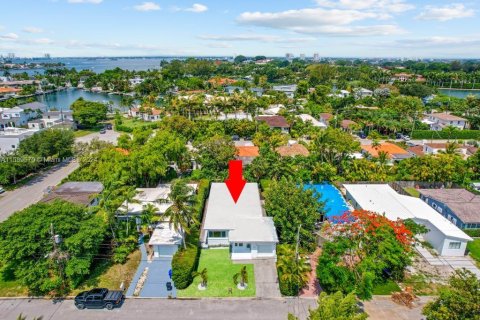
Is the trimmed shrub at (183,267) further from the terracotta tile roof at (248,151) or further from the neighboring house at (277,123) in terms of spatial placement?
the neighboring house at (277,123)

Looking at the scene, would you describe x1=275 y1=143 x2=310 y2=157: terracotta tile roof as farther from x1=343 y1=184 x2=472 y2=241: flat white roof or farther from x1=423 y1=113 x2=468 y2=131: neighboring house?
x1=423 y1=113 x2=468 y2=131: neighboring house

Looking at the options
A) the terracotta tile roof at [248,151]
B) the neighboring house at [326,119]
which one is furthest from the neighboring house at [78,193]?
the neighboring house at [326,119]

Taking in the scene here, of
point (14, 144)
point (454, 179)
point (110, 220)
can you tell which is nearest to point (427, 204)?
point (454, 179)

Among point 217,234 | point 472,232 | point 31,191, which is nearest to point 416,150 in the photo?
point 472,232

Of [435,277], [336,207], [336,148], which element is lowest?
[435,277]

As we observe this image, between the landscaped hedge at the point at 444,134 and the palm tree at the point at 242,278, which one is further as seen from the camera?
the landscaped hedge at the point at 444,134

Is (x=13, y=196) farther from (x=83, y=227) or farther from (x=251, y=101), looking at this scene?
(x=251, y=101)

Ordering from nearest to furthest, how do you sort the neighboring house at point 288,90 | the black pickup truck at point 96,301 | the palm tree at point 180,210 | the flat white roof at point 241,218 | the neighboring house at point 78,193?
the black pickup truck at point 96,301 → the palm tree at point 180,210 → the flat white roof at point 241,218 → the neighboring house at point 78,193 → the neighboring house at point 288,90

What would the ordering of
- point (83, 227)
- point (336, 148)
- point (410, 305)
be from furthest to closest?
point (336, 148)
point (83, 227)
point (410, 305)
